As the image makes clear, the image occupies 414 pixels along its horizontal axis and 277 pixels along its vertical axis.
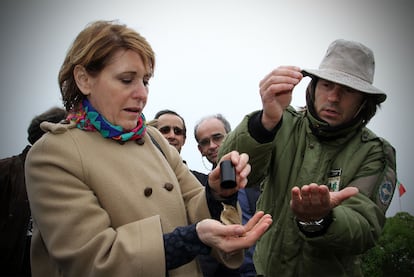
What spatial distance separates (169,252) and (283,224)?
3.29ft

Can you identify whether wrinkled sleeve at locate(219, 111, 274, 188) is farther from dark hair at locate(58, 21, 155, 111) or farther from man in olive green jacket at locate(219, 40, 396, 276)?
dark hair at locate(58, 21, 155, 111)

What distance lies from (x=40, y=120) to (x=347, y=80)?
3070mm

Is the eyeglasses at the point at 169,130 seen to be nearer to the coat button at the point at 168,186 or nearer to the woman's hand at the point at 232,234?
the coat button at the point at 168,186

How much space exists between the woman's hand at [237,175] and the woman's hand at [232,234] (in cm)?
23

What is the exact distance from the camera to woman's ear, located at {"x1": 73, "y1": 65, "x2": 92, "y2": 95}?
207cm

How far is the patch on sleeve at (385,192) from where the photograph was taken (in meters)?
2.45

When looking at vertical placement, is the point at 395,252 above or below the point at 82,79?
below

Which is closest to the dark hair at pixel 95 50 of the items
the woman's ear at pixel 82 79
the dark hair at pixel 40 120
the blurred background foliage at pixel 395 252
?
the woman's ear at pixel 82 79

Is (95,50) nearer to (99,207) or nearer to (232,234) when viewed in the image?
(99,207)

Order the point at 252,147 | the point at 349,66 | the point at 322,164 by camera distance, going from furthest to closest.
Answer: the point at 349,66 → the point at 322,164 → the point at 252,147

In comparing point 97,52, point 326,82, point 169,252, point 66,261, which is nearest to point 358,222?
point 326,82

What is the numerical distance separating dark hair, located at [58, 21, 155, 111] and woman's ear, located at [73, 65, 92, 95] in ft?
0.09

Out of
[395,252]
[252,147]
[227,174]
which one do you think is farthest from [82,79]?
[395,252]

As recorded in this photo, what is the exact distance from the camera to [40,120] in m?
3.87
